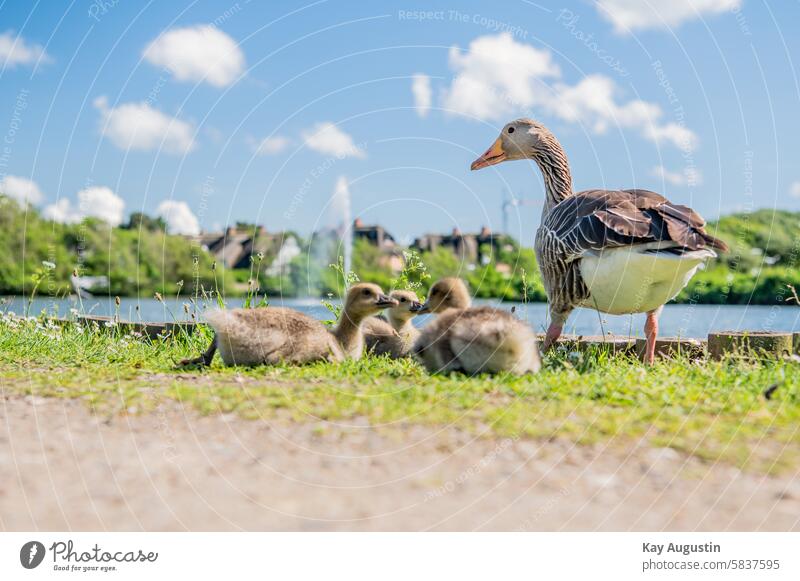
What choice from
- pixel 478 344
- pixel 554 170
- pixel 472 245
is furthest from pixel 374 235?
pixel 478 344

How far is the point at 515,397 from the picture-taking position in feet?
17.1

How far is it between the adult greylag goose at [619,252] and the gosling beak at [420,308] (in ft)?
4.30

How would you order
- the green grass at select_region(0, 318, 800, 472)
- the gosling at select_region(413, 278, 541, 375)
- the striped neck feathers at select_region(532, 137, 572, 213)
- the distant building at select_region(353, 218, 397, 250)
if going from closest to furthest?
the green grass at select_region(0, 318, 800, 472) → the gosling at select_region(413, 278, 541, 375) → the striped neck feathers at select_region(532, 137, 572, 213) → the distant building at select_region(353, 218, 397, 250)

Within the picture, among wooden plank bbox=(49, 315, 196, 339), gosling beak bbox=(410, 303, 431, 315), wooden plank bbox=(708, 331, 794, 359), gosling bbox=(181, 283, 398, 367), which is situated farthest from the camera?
wooden plank bbox=(49, 315, 196, 339)

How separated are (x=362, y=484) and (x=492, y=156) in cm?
632

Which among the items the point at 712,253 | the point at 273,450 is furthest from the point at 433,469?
the point at 712,253

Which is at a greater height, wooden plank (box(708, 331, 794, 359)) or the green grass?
wooden plank (box(708, 331, 794, 359))

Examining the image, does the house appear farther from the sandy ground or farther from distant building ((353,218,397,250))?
the sandy ground

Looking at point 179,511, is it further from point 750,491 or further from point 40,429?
point 750,491

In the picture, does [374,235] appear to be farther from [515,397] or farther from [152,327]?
[515,397]

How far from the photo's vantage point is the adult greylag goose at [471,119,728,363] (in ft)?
21.6

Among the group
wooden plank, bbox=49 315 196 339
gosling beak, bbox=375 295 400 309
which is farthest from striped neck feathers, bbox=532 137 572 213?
wooden plank, bbox=49 315 196 339

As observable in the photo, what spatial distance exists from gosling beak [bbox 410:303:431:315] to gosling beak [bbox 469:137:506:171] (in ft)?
7.99

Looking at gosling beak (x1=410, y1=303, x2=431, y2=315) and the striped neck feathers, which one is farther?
the striped neck feathers
